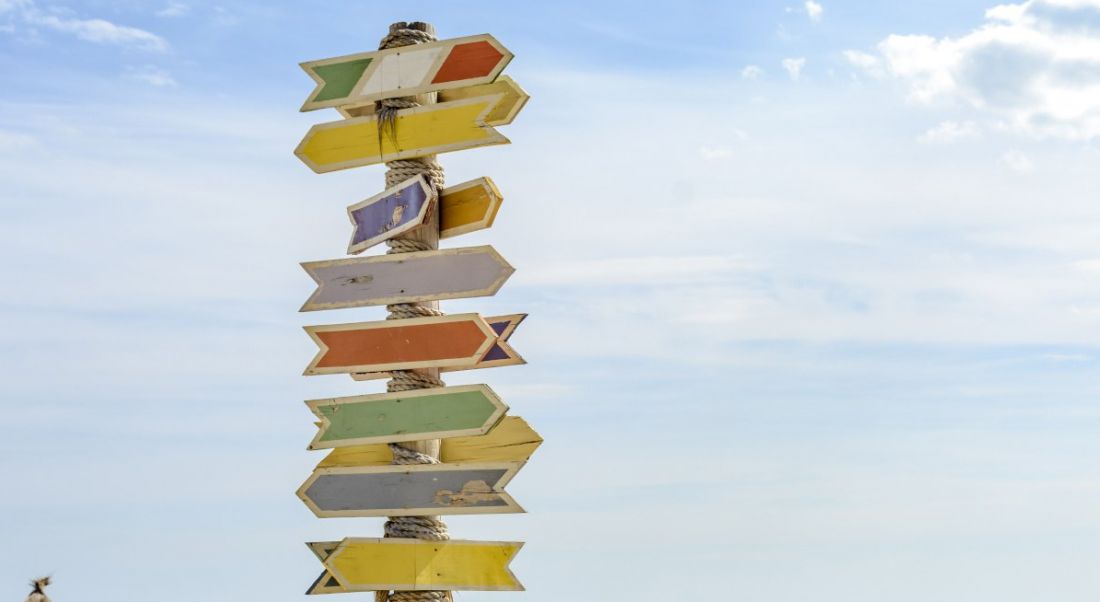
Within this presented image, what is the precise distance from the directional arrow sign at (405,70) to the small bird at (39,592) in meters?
2.98

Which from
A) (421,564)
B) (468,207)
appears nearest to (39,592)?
(421,564)

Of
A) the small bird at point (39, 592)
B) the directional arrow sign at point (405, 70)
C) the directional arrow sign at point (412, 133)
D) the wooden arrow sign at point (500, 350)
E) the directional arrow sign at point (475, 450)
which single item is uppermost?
the directional arrow sign at point (405, 70)

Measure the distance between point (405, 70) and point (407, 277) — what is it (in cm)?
116

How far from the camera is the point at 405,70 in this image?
8.20 metres

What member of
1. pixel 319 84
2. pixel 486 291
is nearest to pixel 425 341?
pixel 486 291

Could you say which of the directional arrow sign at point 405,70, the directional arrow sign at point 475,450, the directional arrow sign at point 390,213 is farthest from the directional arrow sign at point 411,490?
the directional arrow sign at point 405,70

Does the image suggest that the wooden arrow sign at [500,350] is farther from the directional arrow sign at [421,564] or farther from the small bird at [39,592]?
the small bird at [39,592]

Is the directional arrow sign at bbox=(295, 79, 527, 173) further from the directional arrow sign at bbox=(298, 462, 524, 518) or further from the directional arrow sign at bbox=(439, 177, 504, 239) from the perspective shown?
the directional arrow sign at bbox=(298, 462, 524, 518)

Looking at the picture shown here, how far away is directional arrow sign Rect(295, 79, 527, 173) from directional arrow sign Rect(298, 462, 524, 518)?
172cm

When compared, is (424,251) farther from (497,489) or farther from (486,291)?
(497,489)

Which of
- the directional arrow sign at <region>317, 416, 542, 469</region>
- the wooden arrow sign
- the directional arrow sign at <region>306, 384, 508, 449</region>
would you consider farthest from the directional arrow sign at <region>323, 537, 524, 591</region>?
the wooden arrow sign

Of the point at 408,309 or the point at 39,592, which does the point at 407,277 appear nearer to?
the point at 408,309

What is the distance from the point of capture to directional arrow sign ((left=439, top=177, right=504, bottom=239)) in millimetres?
7980

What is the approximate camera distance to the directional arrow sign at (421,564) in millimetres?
7750
